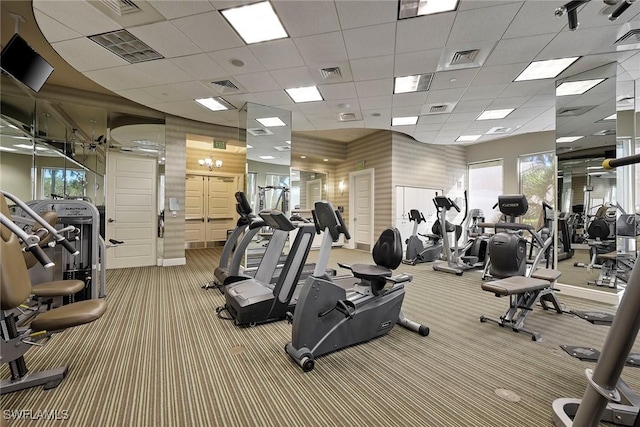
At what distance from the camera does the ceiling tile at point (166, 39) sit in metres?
3.12

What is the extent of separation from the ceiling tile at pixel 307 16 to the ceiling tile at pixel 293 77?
85cm

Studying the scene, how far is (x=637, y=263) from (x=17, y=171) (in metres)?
6.30

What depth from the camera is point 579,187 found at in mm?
4266

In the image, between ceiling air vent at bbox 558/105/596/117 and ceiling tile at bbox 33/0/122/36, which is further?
ceiling air vent at bbox 558/105/596/117

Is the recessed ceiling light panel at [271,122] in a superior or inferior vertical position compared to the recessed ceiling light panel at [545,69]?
inferior

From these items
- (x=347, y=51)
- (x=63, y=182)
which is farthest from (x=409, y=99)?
(x=63, y=182)

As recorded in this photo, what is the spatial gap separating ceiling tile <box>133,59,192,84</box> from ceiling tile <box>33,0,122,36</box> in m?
0.72

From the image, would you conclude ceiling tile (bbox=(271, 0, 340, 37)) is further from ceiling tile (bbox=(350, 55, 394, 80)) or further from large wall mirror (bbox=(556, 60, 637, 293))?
large wall mirror (bbox=(556, 60, 637, 293))

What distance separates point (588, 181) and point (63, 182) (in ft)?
29.0

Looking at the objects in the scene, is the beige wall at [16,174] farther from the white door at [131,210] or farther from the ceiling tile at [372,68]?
the ceiling tile at [372,68]

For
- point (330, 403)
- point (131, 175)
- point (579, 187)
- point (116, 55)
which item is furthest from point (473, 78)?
point (131, 175)

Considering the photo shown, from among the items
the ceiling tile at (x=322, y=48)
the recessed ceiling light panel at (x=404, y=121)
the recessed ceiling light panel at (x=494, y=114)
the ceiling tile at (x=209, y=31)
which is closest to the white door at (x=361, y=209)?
the recessed ceiling light panel at (x=404, y=121)

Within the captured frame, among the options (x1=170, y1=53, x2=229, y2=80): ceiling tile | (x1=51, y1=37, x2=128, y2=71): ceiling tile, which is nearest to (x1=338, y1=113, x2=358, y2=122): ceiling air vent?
(x1=170, y1=53, x2=229, y2=80): ceiling tile

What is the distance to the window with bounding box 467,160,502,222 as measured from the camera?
28.8ft
